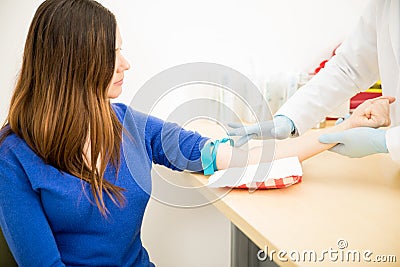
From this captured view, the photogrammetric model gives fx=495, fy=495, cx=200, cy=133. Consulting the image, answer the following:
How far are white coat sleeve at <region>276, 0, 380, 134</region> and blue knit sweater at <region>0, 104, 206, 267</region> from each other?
0.34m

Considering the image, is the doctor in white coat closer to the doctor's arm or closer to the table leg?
the doctor's arm

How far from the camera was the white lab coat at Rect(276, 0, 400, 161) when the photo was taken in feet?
4.41

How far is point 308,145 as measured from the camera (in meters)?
1.25

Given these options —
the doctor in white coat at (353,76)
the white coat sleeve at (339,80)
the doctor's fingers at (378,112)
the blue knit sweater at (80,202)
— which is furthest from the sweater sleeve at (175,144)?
the doctor's fingers at (378,112)

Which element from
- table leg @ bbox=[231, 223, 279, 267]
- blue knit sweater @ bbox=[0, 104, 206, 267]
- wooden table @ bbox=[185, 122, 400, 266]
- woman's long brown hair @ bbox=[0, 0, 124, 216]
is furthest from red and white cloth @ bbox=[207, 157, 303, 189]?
table leg @ bbox=[231, 223, 279, 267]

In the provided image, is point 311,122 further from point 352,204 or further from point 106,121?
point 106,121

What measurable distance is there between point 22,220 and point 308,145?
70 cm

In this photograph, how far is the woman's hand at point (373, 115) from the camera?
1.23 metres

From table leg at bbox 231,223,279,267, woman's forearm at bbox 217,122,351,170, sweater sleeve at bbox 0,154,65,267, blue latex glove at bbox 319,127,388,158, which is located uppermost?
blue latex glove at bbox 319,127,388,158

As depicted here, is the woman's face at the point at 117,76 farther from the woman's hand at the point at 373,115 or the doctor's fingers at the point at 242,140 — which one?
the woman's hand at the point at 373,115

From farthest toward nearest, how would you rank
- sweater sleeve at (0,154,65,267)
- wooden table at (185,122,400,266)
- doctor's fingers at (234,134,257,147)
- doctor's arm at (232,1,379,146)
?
doctor's arm at (232,1,379,146), doctor's fingers at (234,134,257,147), sweater sleeve at (0,154,65,267), wooden table at (185,122,400,266)

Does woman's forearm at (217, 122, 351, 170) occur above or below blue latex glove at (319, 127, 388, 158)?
below

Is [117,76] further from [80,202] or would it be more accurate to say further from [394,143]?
[394,143]

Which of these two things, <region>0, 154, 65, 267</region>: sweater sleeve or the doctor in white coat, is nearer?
<region>0, 154, 65, 267</region>: sweater sleeve
